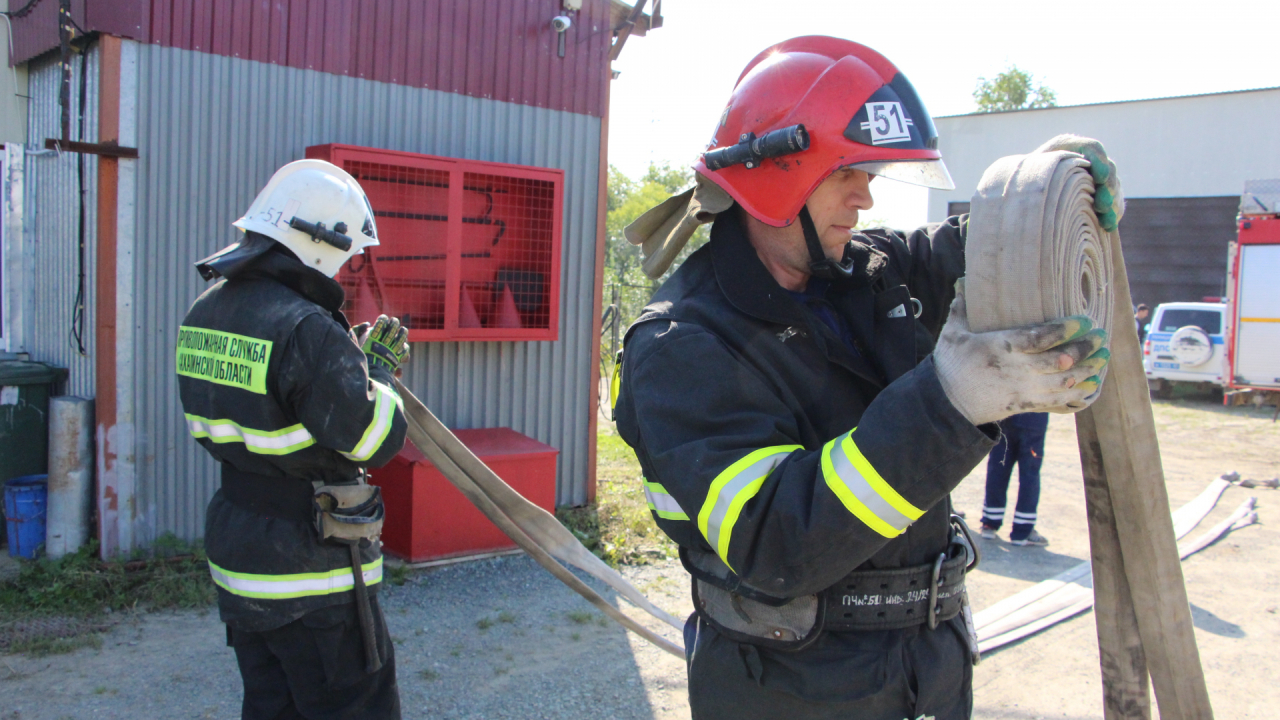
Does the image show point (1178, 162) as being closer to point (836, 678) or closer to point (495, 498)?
point (495, 498)

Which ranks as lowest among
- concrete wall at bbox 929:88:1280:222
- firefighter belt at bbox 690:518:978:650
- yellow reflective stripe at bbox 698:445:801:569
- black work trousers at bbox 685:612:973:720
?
black work trousers at bbox 685:612:973:720

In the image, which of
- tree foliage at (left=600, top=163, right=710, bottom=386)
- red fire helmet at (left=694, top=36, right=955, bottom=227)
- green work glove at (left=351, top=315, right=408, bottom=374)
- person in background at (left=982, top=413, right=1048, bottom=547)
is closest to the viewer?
red fire helmet at (left=694, top=36, right=955, bottom=227)

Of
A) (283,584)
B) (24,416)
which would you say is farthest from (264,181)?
(283,584)

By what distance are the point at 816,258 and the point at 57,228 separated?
5300mm

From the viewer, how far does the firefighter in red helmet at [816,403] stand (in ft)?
4.21

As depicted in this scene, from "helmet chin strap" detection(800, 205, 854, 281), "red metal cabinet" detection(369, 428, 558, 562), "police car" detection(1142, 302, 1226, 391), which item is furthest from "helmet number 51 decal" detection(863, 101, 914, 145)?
"police car" detection(1142, 302, 1226, 391)

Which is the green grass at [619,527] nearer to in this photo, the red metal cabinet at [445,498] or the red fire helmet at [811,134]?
the red metal cabinet at [445,498]

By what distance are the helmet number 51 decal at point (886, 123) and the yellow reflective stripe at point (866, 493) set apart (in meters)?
0.77

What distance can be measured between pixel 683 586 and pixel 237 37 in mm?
4146

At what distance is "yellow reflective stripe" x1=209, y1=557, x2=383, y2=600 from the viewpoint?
102 inches

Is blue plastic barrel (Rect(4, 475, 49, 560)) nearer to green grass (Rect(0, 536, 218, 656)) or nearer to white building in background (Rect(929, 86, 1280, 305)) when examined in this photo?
green grass (Rect(0, 536, 218, 656))

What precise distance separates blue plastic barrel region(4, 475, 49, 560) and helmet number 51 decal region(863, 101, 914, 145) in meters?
5.06

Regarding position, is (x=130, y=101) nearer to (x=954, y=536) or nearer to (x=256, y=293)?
(x=256, y=293)

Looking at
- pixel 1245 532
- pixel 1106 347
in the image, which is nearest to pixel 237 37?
pixel 1106 347
